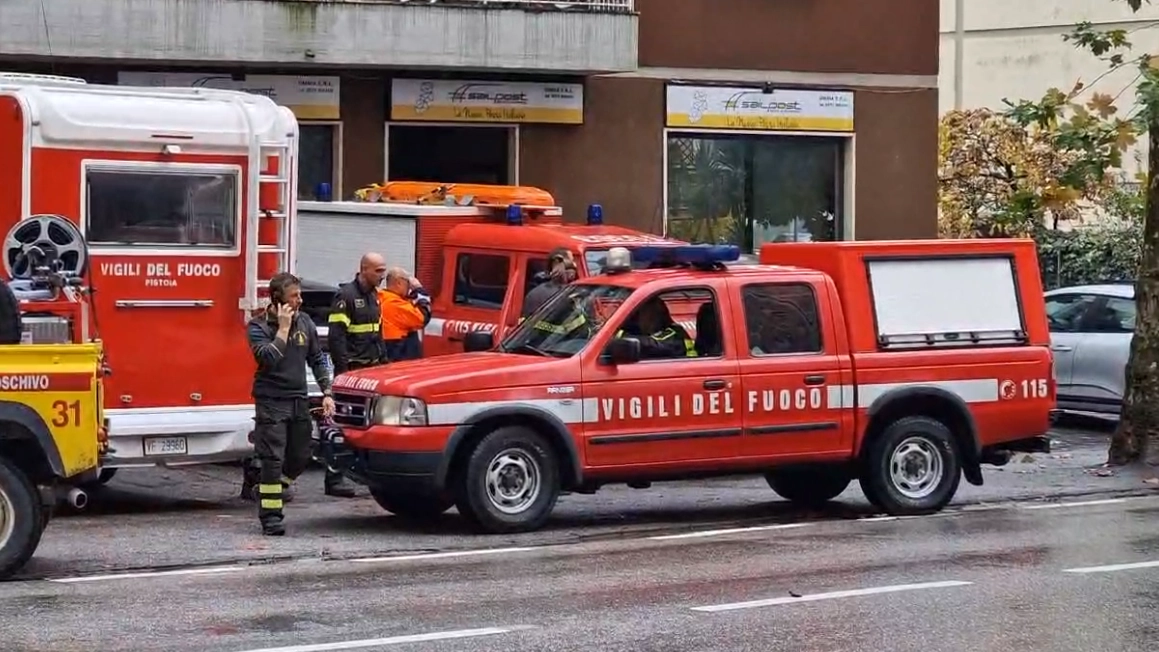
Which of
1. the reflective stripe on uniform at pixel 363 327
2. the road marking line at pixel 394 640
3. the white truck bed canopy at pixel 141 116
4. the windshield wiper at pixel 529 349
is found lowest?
the road marking line at pixel 394 640

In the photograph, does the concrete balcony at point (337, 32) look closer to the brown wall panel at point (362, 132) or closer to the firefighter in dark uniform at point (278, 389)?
the brown wall panel at point (362, 132)

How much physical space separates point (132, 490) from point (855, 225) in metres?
12.1

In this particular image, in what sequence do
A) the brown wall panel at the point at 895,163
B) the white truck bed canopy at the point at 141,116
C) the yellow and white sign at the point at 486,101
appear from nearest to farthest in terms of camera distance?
the white truck bed canopy at the point at 141,116 < the yellow and white sign at the point at 486,101 < the brown wall panel at the point at 895,163

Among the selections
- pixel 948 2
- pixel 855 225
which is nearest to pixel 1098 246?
pixel 855 225

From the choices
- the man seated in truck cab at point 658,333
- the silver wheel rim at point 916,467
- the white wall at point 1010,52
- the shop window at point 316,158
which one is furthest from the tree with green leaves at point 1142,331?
the white wall at point 1010,52

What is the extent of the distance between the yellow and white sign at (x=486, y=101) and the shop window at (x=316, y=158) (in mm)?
746

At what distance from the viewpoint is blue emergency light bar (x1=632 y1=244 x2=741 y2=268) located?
1359 cm

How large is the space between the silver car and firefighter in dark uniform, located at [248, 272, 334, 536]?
9410 mm

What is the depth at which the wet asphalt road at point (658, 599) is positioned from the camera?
894cm

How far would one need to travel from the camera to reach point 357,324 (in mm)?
14672

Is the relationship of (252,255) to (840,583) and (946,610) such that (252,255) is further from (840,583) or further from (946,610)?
(946,610)

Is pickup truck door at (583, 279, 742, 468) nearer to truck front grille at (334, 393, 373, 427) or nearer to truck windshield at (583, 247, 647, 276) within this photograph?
truck front grille at (334, 393, 373, 427)

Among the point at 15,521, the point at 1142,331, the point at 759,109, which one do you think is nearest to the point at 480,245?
the point at 1142,331

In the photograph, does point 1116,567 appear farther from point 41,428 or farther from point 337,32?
point 337,32
